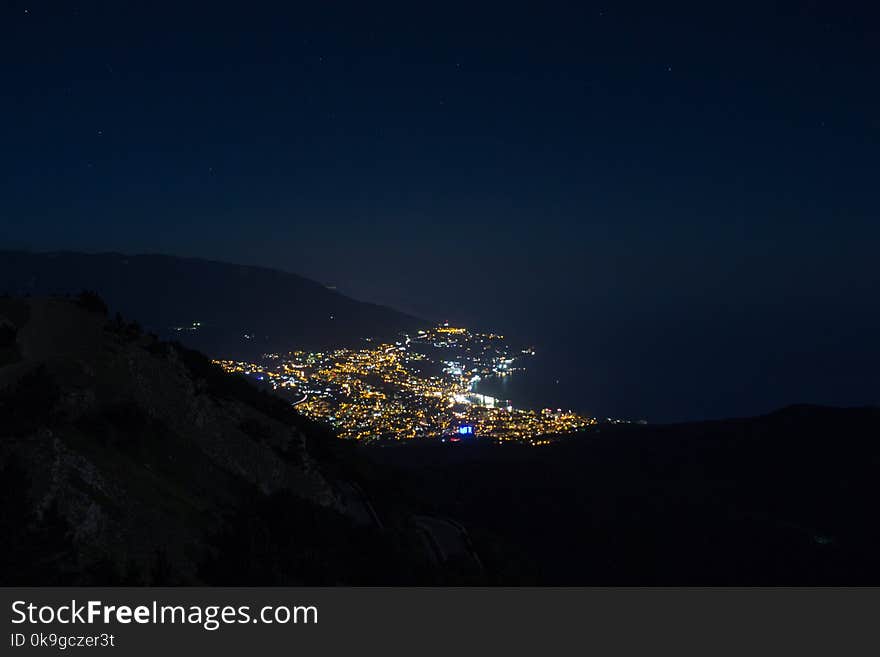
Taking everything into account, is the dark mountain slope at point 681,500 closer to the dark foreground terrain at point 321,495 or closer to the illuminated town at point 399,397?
the dark foreground terrain at point 321,495

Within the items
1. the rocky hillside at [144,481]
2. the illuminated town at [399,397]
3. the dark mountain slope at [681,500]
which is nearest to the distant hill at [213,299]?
the illuminated town at [399,397]

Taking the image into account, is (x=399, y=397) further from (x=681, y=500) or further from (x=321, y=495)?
(x=321, y=495)

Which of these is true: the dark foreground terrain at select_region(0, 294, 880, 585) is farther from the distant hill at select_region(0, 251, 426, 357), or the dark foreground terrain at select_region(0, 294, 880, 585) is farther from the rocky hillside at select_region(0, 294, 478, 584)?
the distant hill at select_region(0, 251, 426, 357)

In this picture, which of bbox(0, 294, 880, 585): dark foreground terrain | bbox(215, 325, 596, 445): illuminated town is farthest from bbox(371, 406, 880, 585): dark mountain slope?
bbox(215, 325, 596, 445): illuminated town
